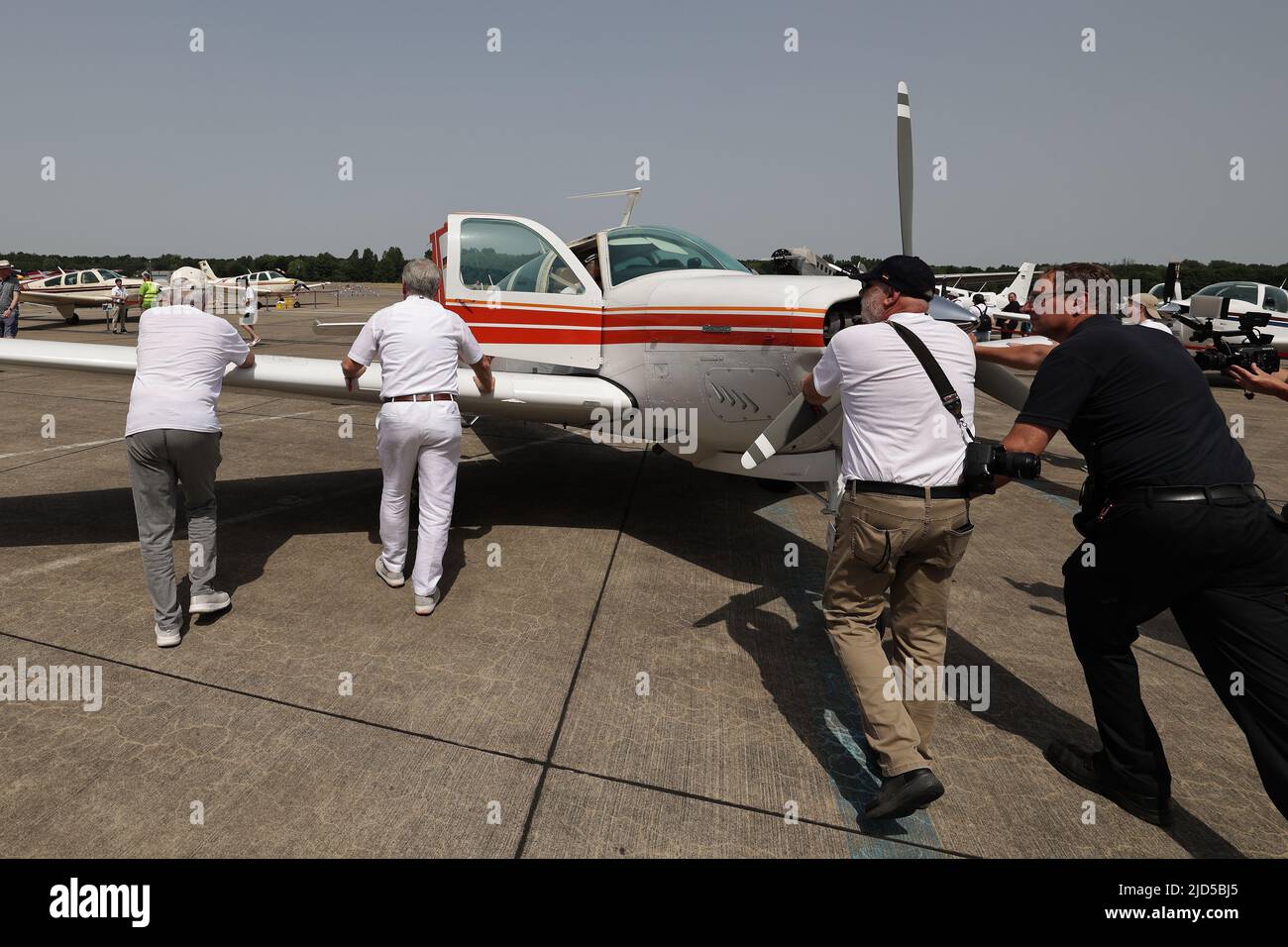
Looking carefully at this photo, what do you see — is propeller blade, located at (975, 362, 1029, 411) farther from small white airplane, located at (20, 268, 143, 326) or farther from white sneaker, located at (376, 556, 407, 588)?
small white airplane, located at (20, 268, 143, 326)

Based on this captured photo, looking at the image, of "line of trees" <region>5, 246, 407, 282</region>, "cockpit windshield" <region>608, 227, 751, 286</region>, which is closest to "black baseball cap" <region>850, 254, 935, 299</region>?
"cockpit windshield" <region>608, 227, 751, 286</region>

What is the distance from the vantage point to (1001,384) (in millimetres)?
4023

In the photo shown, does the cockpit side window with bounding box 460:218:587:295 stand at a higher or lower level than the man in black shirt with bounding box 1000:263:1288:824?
higher

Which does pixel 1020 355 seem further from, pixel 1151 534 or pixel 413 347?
pixel 413 347

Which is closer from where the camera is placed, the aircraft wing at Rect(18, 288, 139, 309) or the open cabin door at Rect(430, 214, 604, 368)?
the open cabin door at Rect(430, 214, 604, 368)

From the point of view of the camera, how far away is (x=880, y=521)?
7.89ft

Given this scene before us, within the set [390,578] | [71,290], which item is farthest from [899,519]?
[71,290]

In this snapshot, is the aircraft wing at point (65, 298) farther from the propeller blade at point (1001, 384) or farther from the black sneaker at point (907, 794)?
the black sneaker at point (907, 794)

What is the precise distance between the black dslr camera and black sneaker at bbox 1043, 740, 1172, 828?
1.12 metres

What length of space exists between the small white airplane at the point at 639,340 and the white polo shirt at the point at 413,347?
35.8 inches

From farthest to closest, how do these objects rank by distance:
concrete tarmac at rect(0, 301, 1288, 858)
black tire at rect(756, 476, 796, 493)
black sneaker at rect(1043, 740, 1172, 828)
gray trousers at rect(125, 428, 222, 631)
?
black tire at rect(756, 476, 796, 493)
gray trousers at rect(125, 428, 222, 631)
black sneaker at rect(1043, 740, 1172, 828)
concrete tarmac at rect(0, 301, 1288, 858)

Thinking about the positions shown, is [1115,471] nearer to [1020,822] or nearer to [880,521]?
[880,521]

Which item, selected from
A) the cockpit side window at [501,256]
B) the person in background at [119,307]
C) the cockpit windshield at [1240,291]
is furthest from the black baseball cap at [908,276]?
the person in background at [119,307]

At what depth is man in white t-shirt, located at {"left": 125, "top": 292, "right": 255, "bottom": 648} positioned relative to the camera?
3291mm
